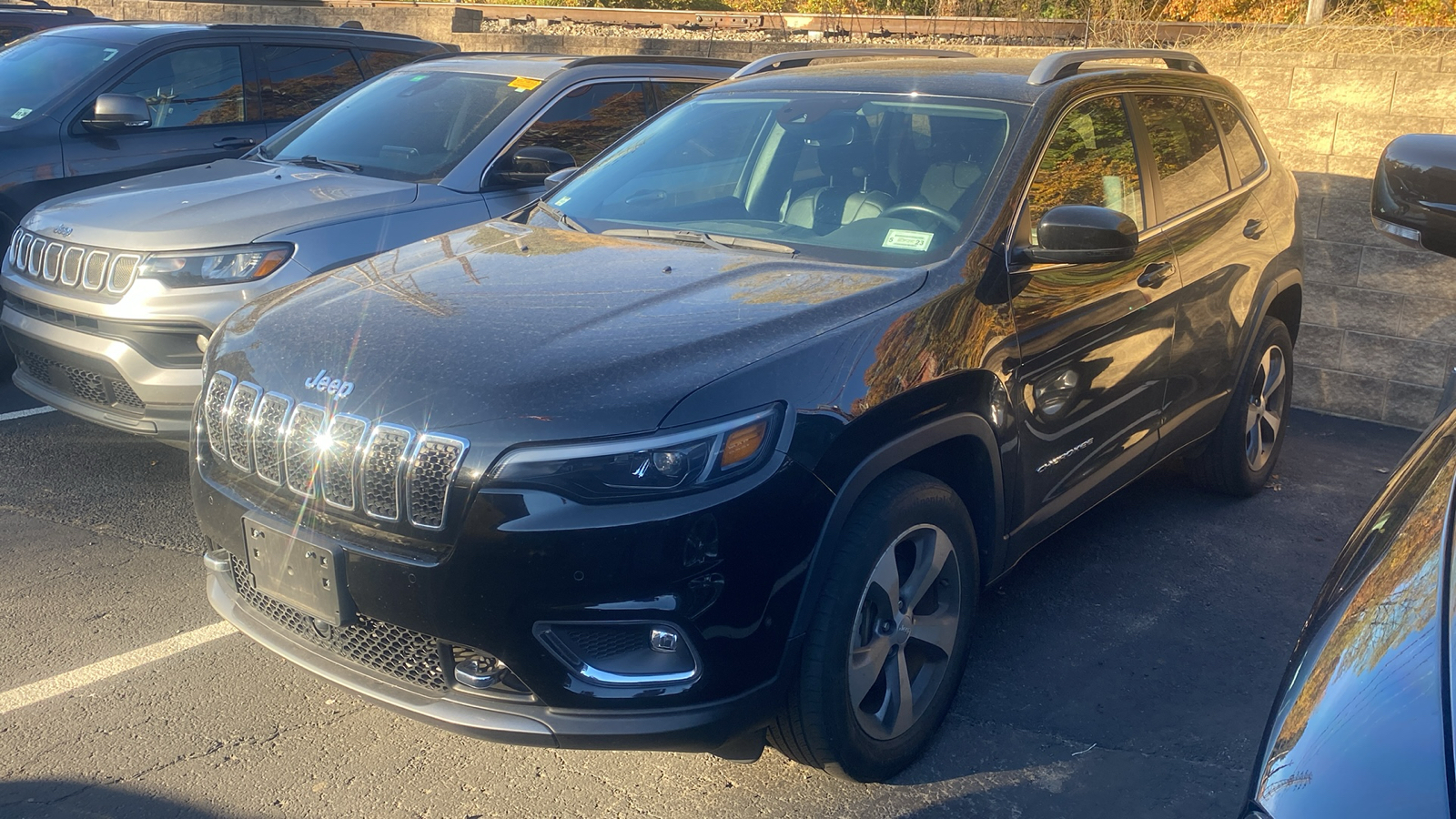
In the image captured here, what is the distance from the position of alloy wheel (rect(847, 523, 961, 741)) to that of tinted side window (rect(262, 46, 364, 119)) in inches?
232

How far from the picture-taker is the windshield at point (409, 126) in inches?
225

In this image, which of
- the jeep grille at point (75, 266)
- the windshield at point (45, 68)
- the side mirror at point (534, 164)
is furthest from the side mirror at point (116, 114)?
the side mirror at point (534, 164)

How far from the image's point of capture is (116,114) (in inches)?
255

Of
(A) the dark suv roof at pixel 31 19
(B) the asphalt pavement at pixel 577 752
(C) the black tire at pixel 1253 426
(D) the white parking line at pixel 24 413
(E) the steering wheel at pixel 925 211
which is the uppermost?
(A) the dark suv roof at pixel 31 19

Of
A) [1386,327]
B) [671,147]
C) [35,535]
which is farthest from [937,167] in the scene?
[1386,327]

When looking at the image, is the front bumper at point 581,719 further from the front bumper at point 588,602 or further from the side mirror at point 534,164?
the side mirror at point 534,164

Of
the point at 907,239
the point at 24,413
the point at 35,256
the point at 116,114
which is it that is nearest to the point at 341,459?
the point at 907,239

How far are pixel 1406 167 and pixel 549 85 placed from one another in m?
4.02

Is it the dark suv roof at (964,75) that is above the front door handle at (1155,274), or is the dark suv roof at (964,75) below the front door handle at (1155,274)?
above

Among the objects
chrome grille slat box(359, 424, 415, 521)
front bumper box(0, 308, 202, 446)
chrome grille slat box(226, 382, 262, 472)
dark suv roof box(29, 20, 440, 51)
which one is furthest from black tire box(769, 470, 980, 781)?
dark suv roof box(29, 20, 440, 51)

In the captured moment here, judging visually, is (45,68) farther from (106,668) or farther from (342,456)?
(342,456)

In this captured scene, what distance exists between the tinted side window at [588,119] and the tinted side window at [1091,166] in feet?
7.90

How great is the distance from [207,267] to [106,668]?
1.77 metres

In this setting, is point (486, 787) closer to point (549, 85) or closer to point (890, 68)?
point (890, 68)
